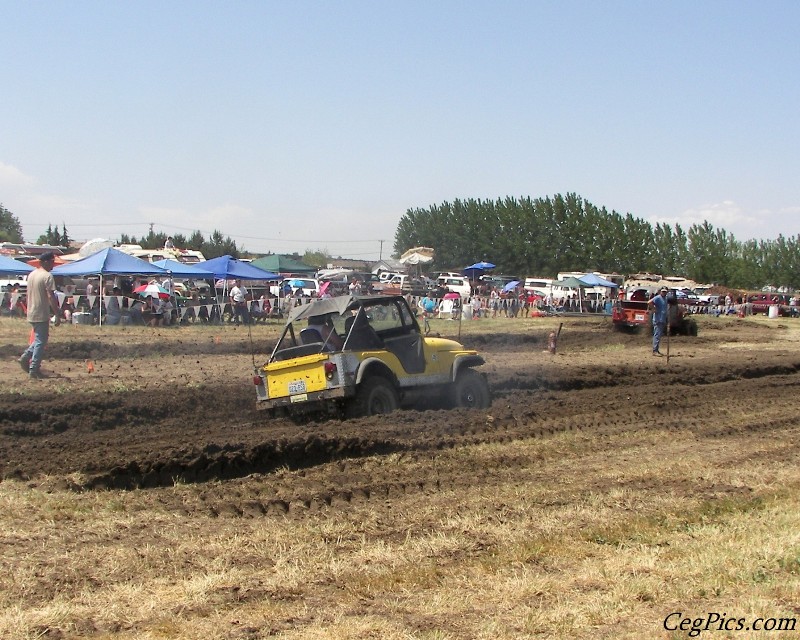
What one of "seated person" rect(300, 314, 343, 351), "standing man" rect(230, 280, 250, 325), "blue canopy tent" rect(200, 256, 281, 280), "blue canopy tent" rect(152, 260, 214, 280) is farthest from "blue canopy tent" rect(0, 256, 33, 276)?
"seated person" rect(300, 314, 343, 351)

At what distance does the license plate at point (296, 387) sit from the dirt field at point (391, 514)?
677mm

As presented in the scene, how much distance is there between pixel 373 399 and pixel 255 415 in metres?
2.03

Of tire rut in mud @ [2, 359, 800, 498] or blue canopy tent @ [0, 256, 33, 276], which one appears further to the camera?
blue canopy tent @ [0, 256, 33, 276]

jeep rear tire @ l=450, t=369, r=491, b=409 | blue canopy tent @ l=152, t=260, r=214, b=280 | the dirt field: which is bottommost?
the dirt field

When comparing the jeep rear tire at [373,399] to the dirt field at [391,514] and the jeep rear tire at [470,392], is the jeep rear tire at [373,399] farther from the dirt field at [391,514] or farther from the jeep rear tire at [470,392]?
the jeep rear tire at [470,392]

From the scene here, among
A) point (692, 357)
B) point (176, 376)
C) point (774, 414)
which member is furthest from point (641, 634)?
point (692, 357)

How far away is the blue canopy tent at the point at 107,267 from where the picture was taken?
26.5 metres

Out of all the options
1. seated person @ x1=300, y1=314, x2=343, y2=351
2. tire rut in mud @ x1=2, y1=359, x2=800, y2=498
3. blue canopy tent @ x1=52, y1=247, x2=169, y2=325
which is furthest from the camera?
blue canopy tent @ x1=52, y1=247, x2=169, y2=325

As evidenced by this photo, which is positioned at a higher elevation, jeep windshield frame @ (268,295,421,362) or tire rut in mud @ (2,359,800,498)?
jeep windshield frame @ (268,295,421,362)

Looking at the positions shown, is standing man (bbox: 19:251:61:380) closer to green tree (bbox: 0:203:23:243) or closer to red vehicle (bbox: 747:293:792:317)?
red vehicle (bbox: 747:293:792:317)

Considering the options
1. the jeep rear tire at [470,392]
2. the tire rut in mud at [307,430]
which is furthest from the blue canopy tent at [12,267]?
the jeep rear tire at [470,392]

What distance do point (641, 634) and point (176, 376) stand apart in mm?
12253

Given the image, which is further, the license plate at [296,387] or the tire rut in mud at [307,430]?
the license plate at [296,387]

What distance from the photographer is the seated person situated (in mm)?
11938
